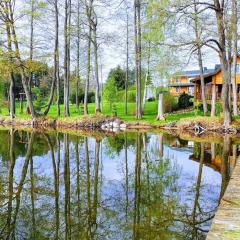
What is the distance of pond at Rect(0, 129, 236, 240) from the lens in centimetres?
600

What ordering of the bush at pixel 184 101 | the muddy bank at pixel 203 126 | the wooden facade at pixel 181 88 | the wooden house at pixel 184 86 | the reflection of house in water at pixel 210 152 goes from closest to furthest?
the reflection of house in water at pixel 210 152 < the muddy bank at pixel 203 126 < the bush at pixel 184 101 < the wooden house at pixel 184 86 < the wooden facade at pixel 181 88

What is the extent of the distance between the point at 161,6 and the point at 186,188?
13.1m

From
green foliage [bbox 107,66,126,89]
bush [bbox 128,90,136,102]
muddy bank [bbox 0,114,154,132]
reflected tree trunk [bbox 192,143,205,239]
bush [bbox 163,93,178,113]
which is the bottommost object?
reflected tree trunk [bbox 192,143,205,239]

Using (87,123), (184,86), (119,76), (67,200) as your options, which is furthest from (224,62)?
(184,86)

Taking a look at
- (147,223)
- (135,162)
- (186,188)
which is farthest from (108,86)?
(147,223)

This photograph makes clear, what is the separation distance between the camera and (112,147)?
54.0 feet

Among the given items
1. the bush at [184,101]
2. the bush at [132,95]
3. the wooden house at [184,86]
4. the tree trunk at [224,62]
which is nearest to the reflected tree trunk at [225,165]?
the tree trunk at [224,62]

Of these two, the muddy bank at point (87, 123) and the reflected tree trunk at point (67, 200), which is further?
the muddy bank at point (87, 123)

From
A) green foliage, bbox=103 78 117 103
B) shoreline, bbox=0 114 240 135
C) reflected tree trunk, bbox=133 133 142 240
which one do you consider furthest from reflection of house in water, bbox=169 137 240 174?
green foliage, bbox=103 78 117 103

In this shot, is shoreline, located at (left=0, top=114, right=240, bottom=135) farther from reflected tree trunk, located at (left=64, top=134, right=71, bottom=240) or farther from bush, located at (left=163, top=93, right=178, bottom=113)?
reflected tree trunk, located at (left=64, top=134, right=71, bottom=240)

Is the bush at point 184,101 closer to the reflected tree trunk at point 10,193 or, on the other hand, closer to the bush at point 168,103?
the bush at point 168,103

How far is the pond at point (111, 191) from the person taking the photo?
236 inches

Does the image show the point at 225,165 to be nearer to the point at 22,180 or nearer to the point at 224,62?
the point at 22,180

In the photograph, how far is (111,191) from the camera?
333 inches
